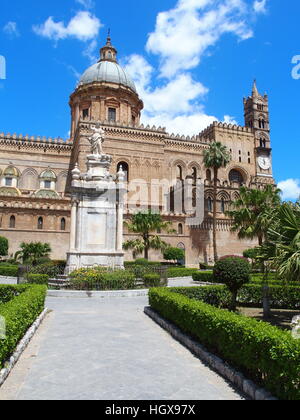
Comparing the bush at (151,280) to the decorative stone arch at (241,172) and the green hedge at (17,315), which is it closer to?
the green hedge at (17,315)

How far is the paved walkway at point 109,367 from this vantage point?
484 cm

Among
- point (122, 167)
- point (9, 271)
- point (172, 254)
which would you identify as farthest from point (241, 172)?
point (9, 271)

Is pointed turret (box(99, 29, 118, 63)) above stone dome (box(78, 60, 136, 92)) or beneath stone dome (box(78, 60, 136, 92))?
above

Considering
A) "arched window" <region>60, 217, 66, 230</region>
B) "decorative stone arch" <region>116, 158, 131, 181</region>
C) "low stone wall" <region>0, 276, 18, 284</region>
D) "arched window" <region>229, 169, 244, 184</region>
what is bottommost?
"low stone wall" <region>0, 276, 18, 284</region>

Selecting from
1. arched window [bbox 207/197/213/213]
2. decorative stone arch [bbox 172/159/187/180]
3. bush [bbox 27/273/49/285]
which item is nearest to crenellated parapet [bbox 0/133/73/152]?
decorative stone arch [bbox 172/159/187/180]

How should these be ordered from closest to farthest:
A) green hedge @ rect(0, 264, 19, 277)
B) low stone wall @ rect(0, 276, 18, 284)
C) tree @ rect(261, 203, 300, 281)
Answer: tree @ rect(261, 203, 300, 281), low stone wall @ rect(0, 276, 18, 284), green hedge @ rect(0, 264, 19, 277)

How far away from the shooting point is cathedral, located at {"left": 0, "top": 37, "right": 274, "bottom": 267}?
3622 cm

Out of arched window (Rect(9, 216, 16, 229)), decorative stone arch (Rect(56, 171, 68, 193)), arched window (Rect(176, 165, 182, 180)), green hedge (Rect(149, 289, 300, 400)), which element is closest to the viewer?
green hedge (Rect(149, 289, 300, 400))

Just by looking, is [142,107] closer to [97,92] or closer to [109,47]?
[97,92]

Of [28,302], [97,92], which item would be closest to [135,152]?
[97,92]

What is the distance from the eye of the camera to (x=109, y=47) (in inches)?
2201

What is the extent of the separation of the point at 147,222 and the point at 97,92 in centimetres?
2762

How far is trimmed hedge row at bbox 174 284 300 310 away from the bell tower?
143 feet

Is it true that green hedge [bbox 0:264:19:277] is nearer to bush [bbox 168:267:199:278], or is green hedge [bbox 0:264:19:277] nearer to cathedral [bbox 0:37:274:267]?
bush [bbox 168:267:199:278]
